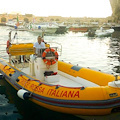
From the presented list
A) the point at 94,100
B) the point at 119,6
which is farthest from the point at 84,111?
the point at 119,6

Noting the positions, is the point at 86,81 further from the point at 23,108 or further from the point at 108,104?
the point at 23,108

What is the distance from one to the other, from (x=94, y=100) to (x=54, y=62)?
9.37ft

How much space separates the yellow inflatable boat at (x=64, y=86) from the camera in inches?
232

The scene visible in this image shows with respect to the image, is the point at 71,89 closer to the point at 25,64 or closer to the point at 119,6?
the point at 25,64

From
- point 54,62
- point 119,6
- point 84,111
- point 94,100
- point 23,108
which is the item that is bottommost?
point 23,108

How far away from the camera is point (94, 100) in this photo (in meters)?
5.84

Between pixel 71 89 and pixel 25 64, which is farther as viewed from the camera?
pixel 25 64

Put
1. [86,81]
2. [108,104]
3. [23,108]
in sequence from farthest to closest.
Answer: [86,81] → [23,108] → [108,104]

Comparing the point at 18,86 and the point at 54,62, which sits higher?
the point at 54,62

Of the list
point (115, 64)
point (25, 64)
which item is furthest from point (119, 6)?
point (25, 64)

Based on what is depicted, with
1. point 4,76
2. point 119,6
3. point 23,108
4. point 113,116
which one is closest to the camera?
point 113,116

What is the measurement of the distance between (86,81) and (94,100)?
2.19 meters

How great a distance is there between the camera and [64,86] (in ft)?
21.8

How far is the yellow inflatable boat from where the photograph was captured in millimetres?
5891
